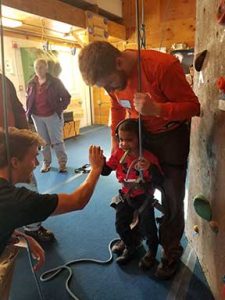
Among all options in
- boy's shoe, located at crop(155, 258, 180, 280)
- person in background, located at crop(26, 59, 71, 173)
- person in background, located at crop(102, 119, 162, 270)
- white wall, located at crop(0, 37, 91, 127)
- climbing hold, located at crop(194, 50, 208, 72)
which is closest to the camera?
climbing hold, located at crop(194, 50, 208, 72)

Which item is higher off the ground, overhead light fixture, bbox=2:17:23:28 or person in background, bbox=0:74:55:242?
overhead light fixture, bbox=2:17:23:28

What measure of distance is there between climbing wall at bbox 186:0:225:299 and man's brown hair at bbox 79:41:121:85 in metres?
0.42

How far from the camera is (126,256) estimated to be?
1.74 meters

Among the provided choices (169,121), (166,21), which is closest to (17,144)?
(169,121)

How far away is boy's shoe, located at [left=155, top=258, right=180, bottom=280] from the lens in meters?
1.58

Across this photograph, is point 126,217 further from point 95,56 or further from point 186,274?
point 95,56

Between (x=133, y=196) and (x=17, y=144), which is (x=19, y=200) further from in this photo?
(x=133, y=196)

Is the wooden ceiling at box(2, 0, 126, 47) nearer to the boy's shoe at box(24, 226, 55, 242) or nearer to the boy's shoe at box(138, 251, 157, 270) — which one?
the boy's shoe at box(24, 226, 55, 242)

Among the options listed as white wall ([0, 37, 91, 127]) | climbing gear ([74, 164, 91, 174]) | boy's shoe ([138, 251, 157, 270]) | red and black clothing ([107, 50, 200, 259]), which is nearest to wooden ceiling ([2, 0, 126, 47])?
white wall ([0, 37, 91, 127])

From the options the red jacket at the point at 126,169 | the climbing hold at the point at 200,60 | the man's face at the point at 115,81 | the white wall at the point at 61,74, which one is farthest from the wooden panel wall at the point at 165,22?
the man's face at the point at 115,81

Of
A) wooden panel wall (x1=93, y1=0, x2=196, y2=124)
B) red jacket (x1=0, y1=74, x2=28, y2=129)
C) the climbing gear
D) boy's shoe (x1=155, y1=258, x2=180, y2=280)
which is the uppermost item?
wooden panel wall (x1=93, y1=0, x2=196, y2=124)

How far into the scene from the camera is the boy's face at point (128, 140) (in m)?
1.42

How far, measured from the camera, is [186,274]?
161 cm

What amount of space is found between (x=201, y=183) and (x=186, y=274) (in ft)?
1.83
